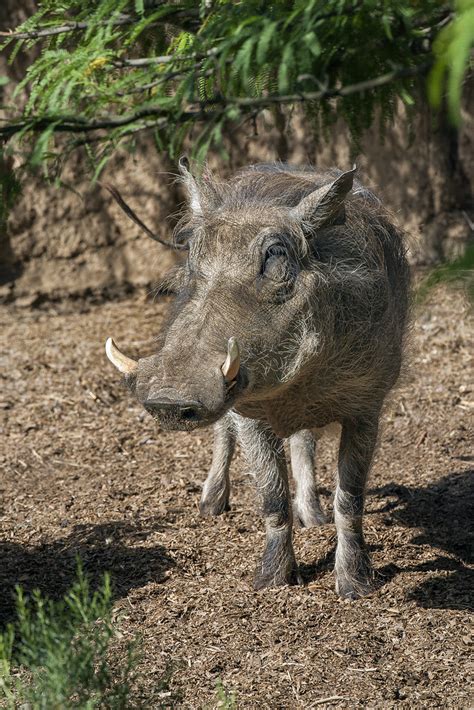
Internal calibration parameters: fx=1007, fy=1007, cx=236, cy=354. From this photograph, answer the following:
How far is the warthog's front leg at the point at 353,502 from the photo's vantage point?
14.3ft

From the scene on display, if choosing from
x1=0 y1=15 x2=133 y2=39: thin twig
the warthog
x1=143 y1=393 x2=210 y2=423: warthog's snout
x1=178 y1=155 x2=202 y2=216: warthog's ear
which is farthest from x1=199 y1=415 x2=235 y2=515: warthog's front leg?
x1=0 y1=15 x2=133 y2=39: thin twig

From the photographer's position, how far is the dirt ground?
363 centimetres

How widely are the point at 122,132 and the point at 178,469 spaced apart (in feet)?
12.5

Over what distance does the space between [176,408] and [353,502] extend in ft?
4.94

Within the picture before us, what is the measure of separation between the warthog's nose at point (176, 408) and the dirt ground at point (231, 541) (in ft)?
2.59

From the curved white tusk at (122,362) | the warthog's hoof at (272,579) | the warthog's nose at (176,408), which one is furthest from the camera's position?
the warthog's hoof at (272,579)

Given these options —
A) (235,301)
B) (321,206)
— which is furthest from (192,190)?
(235,301)

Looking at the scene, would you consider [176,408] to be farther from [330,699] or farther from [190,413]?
[330,699]

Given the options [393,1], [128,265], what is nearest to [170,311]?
[393,1]

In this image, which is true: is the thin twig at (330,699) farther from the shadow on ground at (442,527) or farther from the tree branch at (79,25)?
the tree branch at (79,25)

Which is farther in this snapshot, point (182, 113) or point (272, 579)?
point (272, 579)

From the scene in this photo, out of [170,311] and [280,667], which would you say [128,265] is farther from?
[280,667]

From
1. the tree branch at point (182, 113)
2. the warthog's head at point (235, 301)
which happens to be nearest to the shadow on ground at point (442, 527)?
the warthog's head at point (235, 301)

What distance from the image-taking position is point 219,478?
5.42m
